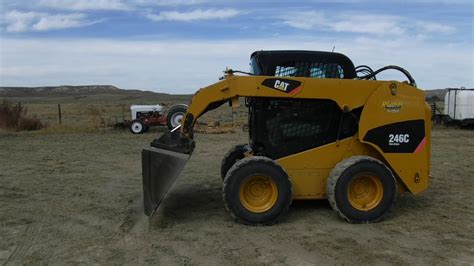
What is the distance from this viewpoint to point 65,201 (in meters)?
8.53

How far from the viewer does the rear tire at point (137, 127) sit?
22125 millimetres

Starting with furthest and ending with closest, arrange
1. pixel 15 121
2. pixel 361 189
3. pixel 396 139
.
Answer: pixel 15 121 < pixel 396 139 < pixel 361 189

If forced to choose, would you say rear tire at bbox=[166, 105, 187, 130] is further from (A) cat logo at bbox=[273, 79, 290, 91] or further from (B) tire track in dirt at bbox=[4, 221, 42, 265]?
(A) cat logo at bbox=[273, 79, 290, 91]

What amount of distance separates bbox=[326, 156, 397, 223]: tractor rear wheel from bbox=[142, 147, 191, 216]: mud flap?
1973mm

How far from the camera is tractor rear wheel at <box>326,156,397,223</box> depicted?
7031 mm

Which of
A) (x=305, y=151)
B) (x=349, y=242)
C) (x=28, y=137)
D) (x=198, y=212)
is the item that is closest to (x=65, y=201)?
(x=198, y=212)

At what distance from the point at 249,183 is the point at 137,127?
1570 centimetres

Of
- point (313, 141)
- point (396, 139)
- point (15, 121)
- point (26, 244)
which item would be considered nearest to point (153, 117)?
point (15, 121)

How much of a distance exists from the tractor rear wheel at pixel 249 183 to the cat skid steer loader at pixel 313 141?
0.04ft

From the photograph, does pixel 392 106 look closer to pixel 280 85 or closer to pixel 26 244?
pixel 280 85

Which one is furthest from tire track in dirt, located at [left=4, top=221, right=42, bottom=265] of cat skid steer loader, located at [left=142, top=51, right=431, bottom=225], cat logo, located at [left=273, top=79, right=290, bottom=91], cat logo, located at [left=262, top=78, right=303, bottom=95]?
cat logo, located at [left=273, top=79, right=290, bottom=91]

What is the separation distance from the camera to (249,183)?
23.2 ft

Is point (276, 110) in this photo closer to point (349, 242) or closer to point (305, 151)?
point (305, 151)

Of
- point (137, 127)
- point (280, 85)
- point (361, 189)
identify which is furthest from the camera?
point (137, 127)
